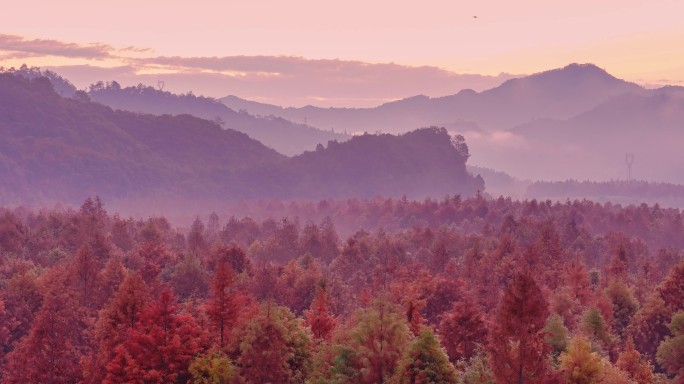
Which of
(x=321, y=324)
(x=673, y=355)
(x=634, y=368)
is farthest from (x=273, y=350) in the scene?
(x=673, y=355)

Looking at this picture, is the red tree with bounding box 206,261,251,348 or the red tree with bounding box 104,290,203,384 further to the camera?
the red tree with bounding box 206,261,251,348

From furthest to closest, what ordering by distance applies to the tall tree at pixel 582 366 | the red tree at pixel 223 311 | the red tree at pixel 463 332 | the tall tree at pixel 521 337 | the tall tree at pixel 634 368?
the red tree at pixel 463 332, the red tree at pixel 223 311, the tall tree at pixel 634 368, the tall tree at pixel 582 366, the tall tree at pixel 521 337

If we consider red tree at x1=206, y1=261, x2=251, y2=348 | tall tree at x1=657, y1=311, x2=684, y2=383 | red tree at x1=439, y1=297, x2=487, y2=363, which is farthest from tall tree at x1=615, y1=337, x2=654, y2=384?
red tree at x1=206, y1=261, x2=251, y2=348

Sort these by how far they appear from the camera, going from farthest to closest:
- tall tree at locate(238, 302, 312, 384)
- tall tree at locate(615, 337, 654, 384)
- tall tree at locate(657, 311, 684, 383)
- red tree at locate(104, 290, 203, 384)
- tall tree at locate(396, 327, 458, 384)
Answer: tall tree at locate(657, 311, 684, 383)
tall tree at locate(615, 337, 654, 384)
red tree at locate(104, 290, 203, 384)
tall tree at locate(238, 302, 312, 384)
tall tree at locate(396, 327, 458, 384)

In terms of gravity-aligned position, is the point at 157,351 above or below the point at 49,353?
above

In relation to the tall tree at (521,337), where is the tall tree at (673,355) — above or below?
below

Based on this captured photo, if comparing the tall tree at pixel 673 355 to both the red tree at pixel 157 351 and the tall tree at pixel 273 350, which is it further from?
the red tree at pixel 157 351

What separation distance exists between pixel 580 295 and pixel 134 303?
238 ft

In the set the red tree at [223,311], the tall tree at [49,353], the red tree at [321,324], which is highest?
the red tree at [223,311]

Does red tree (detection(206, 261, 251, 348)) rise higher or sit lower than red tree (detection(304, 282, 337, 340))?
higher

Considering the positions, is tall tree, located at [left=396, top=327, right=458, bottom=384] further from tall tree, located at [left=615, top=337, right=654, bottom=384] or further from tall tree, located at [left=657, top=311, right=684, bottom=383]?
tall tree, located at [left=657, top=311, right=684, bottom=383]

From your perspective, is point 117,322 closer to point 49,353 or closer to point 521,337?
point 49,353

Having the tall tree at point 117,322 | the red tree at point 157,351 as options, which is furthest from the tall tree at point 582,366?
the tall tree at point 117,322

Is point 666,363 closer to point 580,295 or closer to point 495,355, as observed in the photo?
point 495,355
